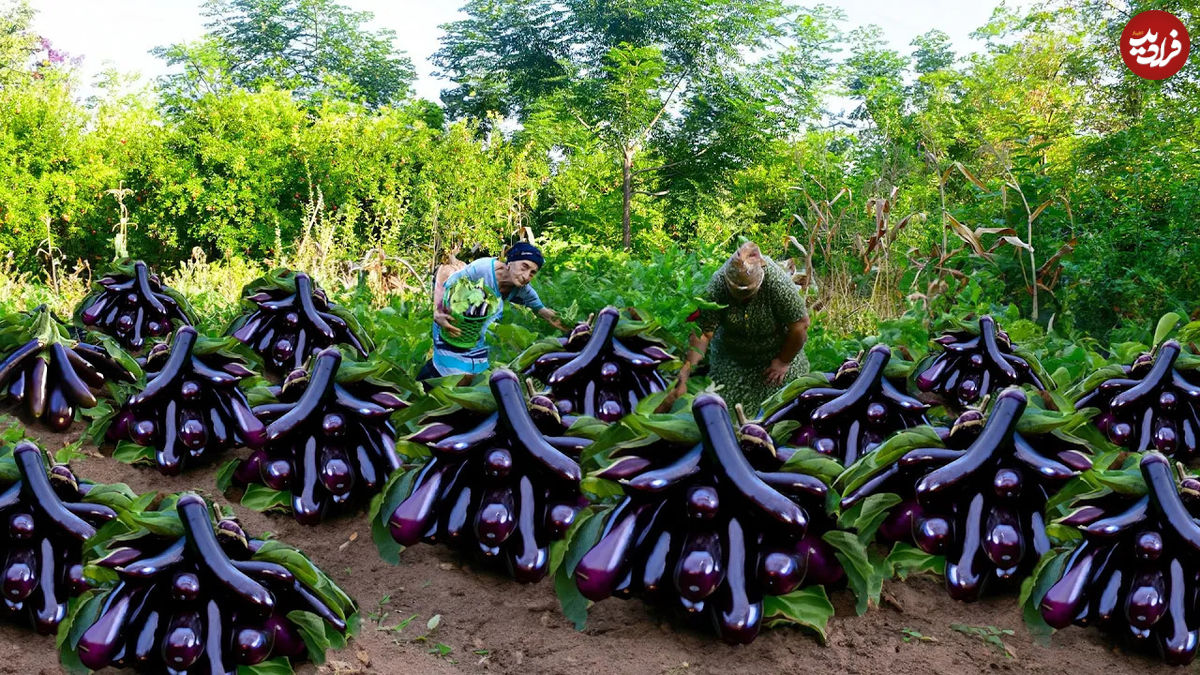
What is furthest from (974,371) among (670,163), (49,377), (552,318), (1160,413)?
(670,163)

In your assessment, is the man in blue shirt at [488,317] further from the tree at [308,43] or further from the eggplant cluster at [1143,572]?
the tree at [308,43]

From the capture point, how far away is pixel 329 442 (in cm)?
238

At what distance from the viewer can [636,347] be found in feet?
9.32

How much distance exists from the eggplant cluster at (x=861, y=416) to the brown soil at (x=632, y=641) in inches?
20.9

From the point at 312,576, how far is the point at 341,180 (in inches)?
554

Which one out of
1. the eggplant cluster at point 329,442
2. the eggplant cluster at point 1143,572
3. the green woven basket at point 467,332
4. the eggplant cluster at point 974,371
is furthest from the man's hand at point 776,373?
the eggplant cluster at point 1143,572

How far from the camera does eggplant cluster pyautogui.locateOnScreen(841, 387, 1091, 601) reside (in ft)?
5.79

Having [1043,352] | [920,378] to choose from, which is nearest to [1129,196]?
[1043,352]

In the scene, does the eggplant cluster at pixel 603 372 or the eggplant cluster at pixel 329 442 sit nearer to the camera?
the eggplant cluster at pixel 329 442

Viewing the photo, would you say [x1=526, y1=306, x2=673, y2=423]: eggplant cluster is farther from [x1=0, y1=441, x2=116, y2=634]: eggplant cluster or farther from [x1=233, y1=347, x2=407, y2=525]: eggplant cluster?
[x1=0, y1=441, x2=116, y2=634]: eggplant cluster

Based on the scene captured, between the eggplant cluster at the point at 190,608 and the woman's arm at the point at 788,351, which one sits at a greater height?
the woman's arm at the point at 788,351

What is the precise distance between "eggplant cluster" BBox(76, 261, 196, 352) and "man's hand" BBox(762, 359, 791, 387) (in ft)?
9.87

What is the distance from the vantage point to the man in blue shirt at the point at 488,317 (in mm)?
4008

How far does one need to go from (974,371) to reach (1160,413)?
1.85 feet
